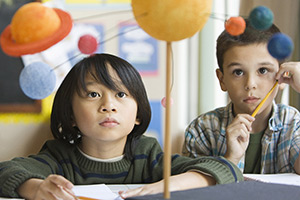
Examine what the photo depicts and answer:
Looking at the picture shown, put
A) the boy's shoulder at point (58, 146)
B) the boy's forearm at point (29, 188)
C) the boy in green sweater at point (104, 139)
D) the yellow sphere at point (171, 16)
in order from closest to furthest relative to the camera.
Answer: the yellow sphere at point (171, 16), the boy's forearm at point (29, 188), the boy in green sweater at point (104, 139), the boy's shoulder at point (58, 146)

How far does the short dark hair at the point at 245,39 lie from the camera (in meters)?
1.07

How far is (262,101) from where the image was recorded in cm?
102

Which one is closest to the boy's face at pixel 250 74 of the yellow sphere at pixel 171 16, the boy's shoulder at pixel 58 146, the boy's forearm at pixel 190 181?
the boy's forearm at pixel 190 181

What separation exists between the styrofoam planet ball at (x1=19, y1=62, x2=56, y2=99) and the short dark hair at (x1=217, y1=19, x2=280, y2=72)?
59 centimetres

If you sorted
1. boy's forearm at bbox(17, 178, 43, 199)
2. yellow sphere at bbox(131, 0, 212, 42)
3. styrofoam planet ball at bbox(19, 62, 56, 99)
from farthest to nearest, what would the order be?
1. boy's forearm at bbox(17, 178, 43, 199)
2. styrofoam planet ball at bbox(19, 62, 56, 99)
3. yellow sphere at bbox(131, 0, 212, 42)

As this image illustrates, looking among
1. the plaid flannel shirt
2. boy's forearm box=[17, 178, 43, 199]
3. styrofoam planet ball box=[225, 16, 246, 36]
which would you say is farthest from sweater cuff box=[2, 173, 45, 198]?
the plaid flannel shirt

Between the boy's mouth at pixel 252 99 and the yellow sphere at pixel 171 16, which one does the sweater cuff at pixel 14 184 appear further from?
the boy's mouth at pixel 252 99

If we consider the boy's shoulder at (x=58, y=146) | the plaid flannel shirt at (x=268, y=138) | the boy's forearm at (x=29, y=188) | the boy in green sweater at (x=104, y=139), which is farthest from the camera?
the plaid flannel shirt at (x=268, y=138)

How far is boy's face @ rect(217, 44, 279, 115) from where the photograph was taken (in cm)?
105

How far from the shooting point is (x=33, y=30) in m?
0.51

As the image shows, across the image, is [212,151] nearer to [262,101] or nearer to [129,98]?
[262,101]

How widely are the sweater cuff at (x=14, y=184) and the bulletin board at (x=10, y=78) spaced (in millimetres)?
397

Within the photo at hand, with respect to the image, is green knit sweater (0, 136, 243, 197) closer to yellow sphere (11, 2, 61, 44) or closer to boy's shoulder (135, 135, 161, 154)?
boy's shoulder (135, 135, 161, 154)

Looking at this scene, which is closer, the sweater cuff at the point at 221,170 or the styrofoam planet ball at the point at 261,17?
the styrofoam planet ball at the point at 261,17
